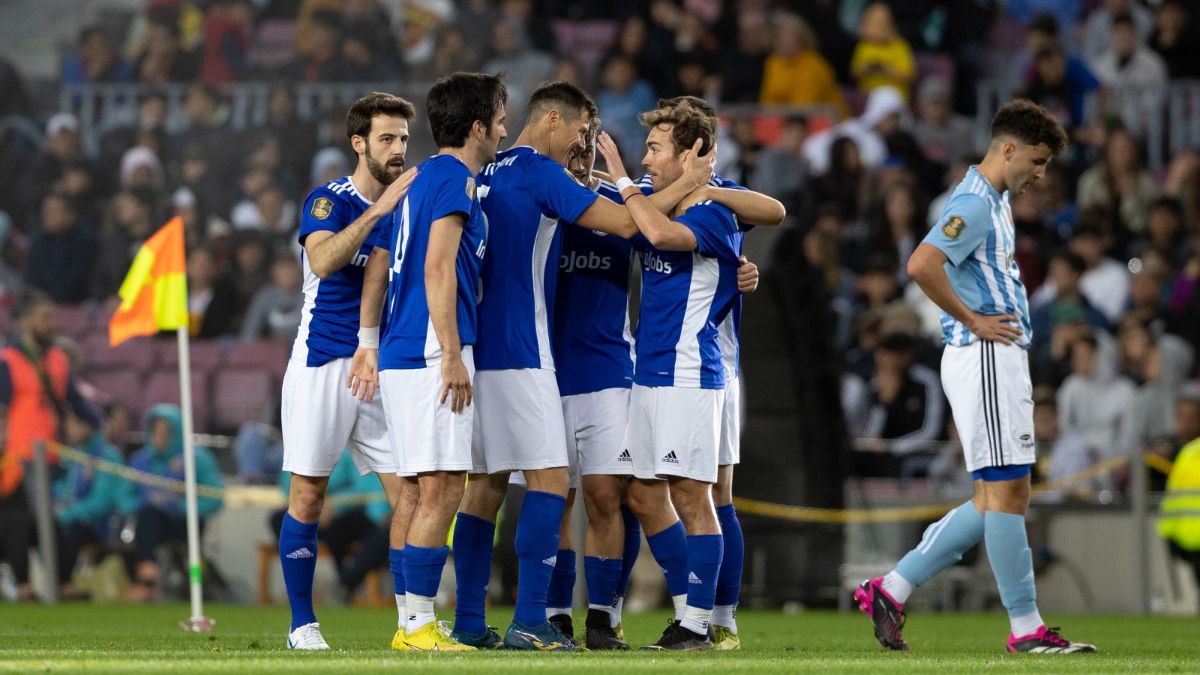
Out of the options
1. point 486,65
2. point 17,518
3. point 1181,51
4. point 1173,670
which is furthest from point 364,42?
point 1173,670

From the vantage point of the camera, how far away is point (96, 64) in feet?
67.8

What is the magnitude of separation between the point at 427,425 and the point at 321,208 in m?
1.22

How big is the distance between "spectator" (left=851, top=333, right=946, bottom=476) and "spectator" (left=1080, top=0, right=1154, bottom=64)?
19.3ft

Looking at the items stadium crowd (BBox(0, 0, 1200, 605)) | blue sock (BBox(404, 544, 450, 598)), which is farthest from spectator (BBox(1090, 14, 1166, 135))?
blue sock (BBox(404, 544, 450, 598))

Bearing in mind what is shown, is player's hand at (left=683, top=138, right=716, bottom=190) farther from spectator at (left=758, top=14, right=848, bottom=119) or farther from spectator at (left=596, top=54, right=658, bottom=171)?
spectator at (left=758, top=14, right=848, bottom=119)

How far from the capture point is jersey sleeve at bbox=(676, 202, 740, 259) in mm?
7410

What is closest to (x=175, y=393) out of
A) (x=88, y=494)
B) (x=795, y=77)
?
(x=88, y=494)

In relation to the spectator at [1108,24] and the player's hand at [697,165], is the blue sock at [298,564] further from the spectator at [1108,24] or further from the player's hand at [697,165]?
Answer: the spectator at [1108,24]

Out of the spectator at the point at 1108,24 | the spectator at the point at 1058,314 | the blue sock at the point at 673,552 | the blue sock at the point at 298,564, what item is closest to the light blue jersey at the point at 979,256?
the blue sock at the point at 673,552

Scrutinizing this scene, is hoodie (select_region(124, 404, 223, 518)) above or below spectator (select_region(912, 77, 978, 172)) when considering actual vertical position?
below

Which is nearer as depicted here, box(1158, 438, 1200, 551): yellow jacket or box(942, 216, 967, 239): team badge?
box(942, 216, 967, 239): team badge

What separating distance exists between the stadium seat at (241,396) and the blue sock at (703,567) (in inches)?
387

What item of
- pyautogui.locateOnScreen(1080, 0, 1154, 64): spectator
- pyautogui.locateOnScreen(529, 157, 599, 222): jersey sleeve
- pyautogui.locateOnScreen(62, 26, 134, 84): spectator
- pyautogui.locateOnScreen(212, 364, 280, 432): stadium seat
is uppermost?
pyautogui.locateOnScreen(62, 26, 134, 84): spectator

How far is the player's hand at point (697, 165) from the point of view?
7.50 metres
